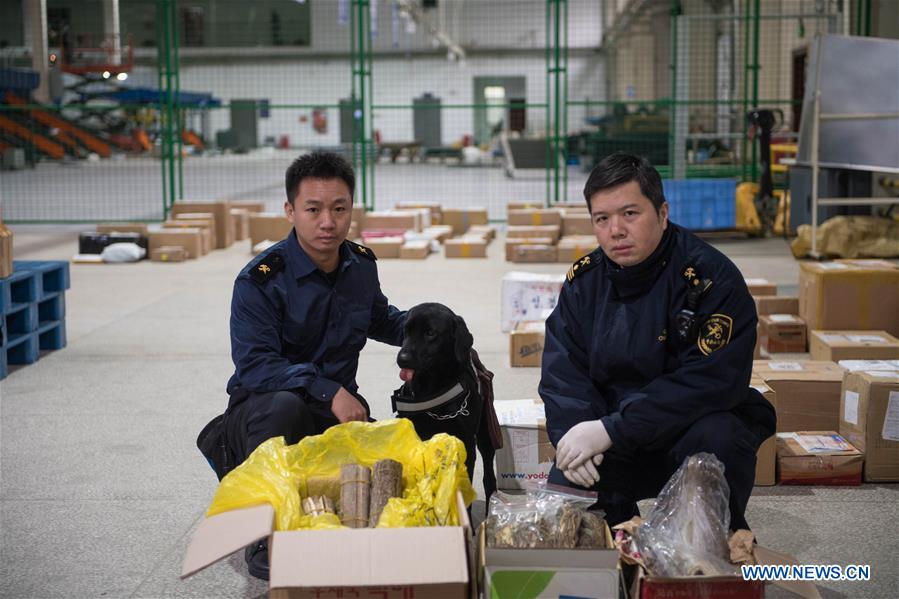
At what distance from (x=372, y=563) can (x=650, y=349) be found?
99 centimetres

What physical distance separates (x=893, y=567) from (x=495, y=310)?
14.1ft

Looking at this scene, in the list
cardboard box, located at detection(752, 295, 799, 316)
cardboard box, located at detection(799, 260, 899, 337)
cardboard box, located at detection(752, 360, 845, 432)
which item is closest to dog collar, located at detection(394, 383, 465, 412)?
cardboard box, located at detection(752, 360, 845, 432)

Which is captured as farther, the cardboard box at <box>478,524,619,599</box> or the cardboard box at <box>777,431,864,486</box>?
the cardboard box at <box>777,431,864,486</box>

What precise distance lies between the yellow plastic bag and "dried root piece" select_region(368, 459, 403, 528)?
0.13 ft

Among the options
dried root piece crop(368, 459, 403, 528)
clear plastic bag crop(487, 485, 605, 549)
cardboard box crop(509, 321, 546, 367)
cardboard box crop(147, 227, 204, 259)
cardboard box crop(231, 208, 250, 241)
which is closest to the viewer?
clear plastic bag crop(487, 485, 605, 549)

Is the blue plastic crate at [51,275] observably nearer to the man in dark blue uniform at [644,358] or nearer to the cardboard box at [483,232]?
the man in dark blue uniform at [644,358]

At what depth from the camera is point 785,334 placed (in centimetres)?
543

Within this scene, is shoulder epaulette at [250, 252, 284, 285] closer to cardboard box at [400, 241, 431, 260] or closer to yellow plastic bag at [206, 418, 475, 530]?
yellow plastic bag at [206, 418, 475, 530]

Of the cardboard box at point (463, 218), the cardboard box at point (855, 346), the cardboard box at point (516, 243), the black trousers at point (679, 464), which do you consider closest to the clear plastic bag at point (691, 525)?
the black trousers at point (679, 464)

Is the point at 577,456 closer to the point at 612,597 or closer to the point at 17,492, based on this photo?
the point at 612,597

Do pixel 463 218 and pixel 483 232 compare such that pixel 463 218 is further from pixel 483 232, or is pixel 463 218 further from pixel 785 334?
pixel 785 334

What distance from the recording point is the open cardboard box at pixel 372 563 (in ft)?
6.25

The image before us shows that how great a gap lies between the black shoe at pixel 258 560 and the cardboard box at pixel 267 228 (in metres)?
7.51

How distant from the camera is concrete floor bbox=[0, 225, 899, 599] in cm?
283
